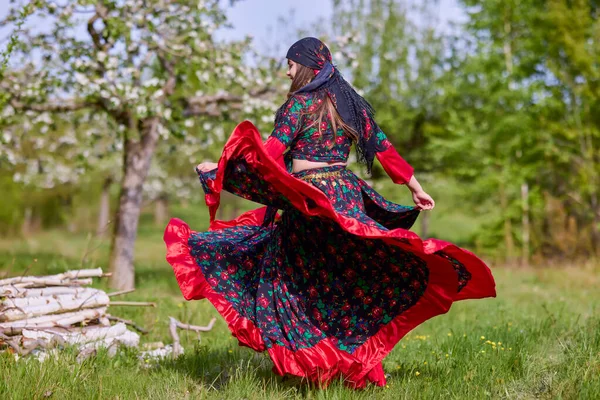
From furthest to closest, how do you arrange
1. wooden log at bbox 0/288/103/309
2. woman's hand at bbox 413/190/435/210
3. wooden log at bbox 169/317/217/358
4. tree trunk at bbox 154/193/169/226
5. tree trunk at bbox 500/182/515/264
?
tree trunk at bbox 154/193/169/226, tree trunk at bbox 500/182/515/264, wooden log at bbox 169/317/217/358, wooden log at bbox 0/288/103/309, woman's hand at bbox 413/190/435/210

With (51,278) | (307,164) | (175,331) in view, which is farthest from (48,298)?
(307,164)

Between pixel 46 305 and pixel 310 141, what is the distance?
240 centimetres

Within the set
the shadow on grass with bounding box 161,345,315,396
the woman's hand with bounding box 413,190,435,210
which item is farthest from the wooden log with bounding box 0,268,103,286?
the woman's hand with bounding box 413,190,435,210

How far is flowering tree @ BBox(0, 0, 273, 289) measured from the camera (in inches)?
315

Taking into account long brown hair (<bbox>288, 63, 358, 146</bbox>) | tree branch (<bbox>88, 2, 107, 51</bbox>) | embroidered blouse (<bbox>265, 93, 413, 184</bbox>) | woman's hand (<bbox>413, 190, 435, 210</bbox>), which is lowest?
woman's hand (<bbox>413, 190, 435, 210</bbox>)

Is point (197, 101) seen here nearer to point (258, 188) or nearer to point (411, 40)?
point (258, 188)

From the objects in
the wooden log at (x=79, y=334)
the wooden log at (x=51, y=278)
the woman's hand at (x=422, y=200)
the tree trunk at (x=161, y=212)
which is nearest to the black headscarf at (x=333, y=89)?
the woman's hand at (x=422, y=200)

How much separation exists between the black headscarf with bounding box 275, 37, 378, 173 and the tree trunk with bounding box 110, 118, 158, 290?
5.55m

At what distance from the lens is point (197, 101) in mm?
9391

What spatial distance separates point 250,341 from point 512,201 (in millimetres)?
12586

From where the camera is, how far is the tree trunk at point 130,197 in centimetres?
912

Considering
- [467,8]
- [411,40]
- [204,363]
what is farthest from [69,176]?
[204,363]

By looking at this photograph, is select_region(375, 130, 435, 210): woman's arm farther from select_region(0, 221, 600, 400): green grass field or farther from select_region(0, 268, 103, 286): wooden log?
select_region(0, 268, 103, 286): wooden log

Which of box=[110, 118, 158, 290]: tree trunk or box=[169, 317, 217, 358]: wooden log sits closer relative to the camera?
box=[169, 317, 217, 358]: wooden log
